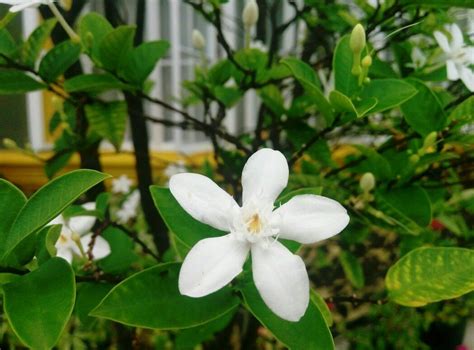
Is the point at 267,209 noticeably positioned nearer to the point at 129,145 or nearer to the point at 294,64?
the point at 294,64

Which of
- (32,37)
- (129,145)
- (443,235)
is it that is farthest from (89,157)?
(129,145)

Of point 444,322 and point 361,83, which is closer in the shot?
point 361,83

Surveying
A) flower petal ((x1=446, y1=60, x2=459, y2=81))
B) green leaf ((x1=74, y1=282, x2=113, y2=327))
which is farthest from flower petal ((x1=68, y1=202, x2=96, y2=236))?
flower petal ((x1=446, y1=60, x2=459, y2=81))

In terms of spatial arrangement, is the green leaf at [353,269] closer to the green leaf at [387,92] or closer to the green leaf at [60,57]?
the green leaf at [387,92]

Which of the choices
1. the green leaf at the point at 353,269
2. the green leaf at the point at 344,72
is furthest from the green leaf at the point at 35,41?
the green leaf at the point at 353,269

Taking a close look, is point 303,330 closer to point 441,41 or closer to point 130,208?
point 441,41

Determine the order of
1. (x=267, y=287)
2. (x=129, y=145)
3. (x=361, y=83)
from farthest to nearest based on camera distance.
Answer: (x=129, y=145) < (x=361, y=83) < (x=267, y=287)

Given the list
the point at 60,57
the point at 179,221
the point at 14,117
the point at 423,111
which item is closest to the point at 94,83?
the point at 60,57

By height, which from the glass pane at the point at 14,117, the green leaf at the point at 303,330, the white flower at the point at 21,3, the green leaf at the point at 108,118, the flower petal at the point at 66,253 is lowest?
the glass pane at the point at 14,117
